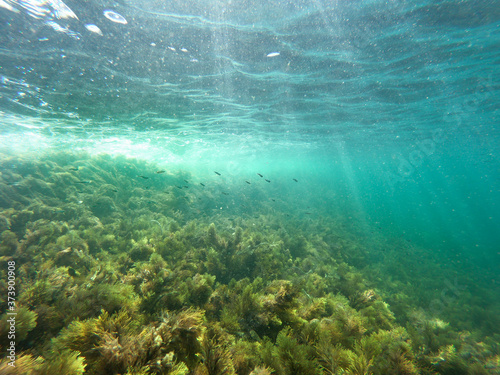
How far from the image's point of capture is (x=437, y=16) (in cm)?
737

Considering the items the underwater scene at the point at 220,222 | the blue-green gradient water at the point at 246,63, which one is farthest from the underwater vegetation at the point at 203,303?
the blue-green gradient water at the point at 246,63

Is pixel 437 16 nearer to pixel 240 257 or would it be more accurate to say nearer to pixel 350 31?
pixel 350 31

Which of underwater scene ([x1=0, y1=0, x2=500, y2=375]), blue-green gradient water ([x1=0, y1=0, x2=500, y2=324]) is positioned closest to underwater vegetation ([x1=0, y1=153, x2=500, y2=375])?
underwater scene ([x1=0, y1=0, x2=500, y2=375])

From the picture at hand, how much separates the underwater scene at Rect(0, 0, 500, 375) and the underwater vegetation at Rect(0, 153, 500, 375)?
0.11ft

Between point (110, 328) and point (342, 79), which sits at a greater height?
point (342, 79)

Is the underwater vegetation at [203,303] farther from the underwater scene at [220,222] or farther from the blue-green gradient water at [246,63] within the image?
the blue-green gradient water at [246,63]

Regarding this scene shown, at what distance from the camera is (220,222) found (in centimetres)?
1299

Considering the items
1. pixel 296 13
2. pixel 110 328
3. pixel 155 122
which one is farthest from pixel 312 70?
→ pixel 155 122

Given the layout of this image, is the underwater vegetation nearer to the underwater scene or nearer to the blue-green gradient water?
the underwater scene

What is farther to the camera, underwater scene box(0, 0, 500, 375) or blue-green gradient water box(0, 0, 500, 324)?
blue-green gradient water box(0, 0, 500, 324)

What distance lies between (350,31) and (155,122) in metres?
16.5

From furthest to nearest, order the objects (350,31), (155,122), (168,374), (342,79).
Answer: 1. (155,122)
2. (342,79)
3. (350,31)
4. (168,374)

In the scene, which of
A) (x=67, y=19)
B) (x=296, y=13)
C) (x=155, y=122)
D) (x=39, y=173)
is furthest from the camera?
(x=155, y=122)

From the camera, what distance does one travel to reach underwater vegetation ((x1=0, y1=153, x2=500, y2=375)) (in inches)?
97.8
